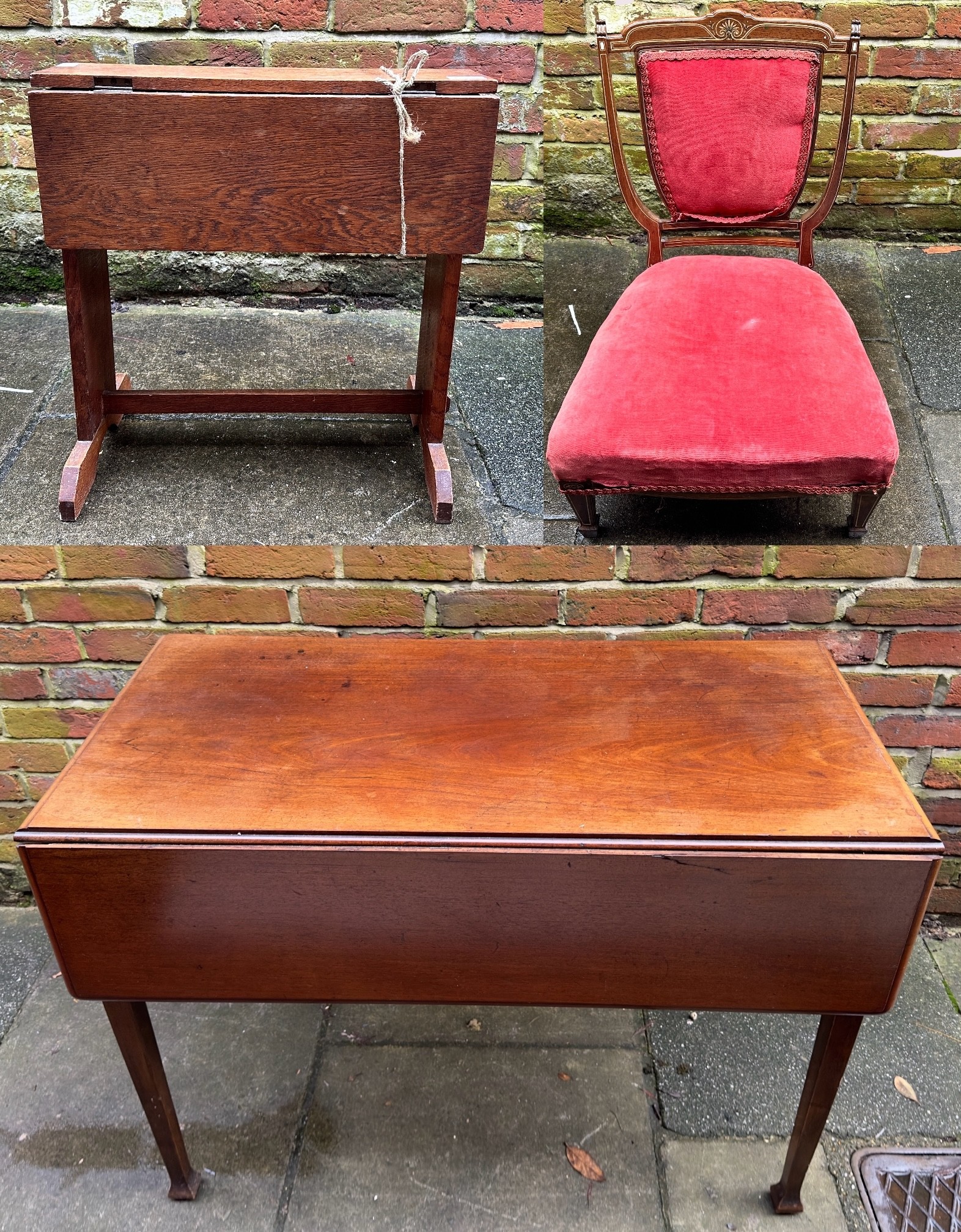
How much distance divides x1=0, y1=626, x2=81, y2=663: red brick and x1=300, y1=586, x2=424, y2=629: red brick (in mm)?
455

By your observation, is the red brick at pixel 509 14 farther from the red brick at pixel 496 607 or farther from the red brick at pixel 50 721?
the red brick at pixel 50 721

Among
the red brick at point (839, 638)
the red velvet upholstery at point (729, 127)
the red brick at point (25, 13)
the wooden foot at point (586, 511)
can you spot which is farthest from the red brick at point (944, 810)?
the red brick at point (25, 13)

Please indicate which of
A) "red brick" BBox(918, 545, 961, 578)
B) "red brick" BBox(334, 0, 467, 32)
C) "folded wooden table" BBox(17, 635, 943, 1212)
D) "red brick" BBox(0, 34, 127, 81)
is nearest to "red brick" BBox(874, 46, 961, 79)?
"red brick" BBox(334, 0, 467, 32)

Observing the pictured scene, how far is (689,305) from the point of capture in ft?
5.24

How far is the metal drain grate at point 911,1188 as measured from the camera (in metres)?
1.41

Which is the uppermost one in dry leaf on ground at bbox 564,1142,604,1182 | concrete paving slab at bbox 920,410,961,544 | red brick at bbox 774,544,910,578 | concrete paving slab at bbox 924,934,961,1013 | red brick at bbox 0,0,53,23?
red brick at bbox 0,0,53,23

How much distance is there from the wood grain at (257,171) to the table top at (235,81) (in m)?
0.01

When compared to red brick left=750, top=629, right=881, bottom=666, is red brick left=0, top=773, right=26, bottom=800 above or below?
below

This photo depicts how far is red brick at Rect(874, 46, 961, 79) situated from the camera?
1709mm

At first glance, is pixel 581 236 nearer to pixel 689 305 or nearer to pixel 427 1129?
pixel 689 305

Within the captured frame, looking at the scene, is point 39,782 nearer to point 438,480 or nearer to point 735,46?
point 438,480

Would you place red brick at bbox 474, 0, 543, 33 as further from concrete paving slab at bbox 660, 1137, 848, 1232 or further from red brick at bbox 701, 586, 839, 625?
concrete paving slab at bbox 660, 1137, 848, 1232

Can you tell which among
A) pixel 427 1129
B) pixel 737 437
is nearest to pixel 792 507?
pixel 737 437

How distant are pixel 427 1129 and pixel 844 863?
0.90 metres
